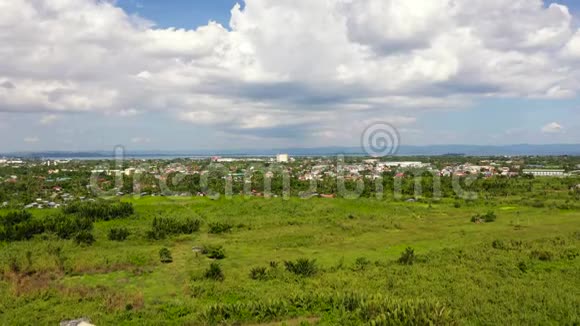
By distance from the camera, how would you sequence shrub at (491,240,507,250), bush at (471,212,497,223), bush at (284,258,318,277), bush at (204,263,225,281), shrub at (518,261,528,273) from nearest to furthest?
bush at (204,263,225,281) → shrub at (518,261,528,273) → bush at (284,258,318,277) → shrub at (491,240,507,250) → bush at (471,212,497,223)

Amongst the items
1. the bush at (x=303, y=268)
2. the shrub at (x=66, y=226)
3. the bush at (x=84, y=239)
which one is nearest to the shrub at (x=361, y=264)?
the bush at (x=303, y=268)

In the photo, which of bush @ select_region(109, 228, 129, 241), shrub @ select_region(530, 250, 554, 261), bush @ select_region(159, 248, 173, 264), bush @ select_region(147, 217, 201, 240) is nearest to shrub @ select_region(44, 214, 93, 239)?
bush @ select_region(109, 228, 129, 241)

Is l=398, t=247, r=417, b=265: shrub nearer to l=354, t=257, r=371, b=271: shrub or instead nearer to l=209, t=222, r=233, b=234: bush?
l=354, t=257, r=371, b=271: shrub

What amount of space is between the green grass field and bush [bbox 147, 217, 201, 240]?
748mm

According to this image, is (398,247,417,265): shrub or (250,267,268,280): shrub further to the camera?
(398,247,417,265): shrub

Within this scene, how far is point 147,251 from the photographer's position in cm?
2261

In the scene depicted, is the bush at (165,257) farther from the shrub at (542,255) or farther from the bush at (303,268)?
the shrub at (542,255)

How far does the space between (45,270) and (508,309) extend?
60.5ft

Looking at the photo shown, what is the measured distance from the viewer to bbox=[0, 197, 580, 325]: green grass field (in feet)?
41.0

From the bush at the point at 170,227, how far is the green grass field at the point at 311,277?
0.75 m

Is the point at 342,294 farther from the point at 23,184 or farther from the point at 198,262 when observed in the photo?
the point at 23,184

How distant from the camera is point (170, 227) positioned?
93.9 feet

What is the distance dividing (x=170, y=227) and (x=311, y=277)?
14.7 metres

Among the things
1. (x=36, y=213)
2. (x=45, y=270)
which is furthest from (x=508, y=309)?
(x=36, y=213)
